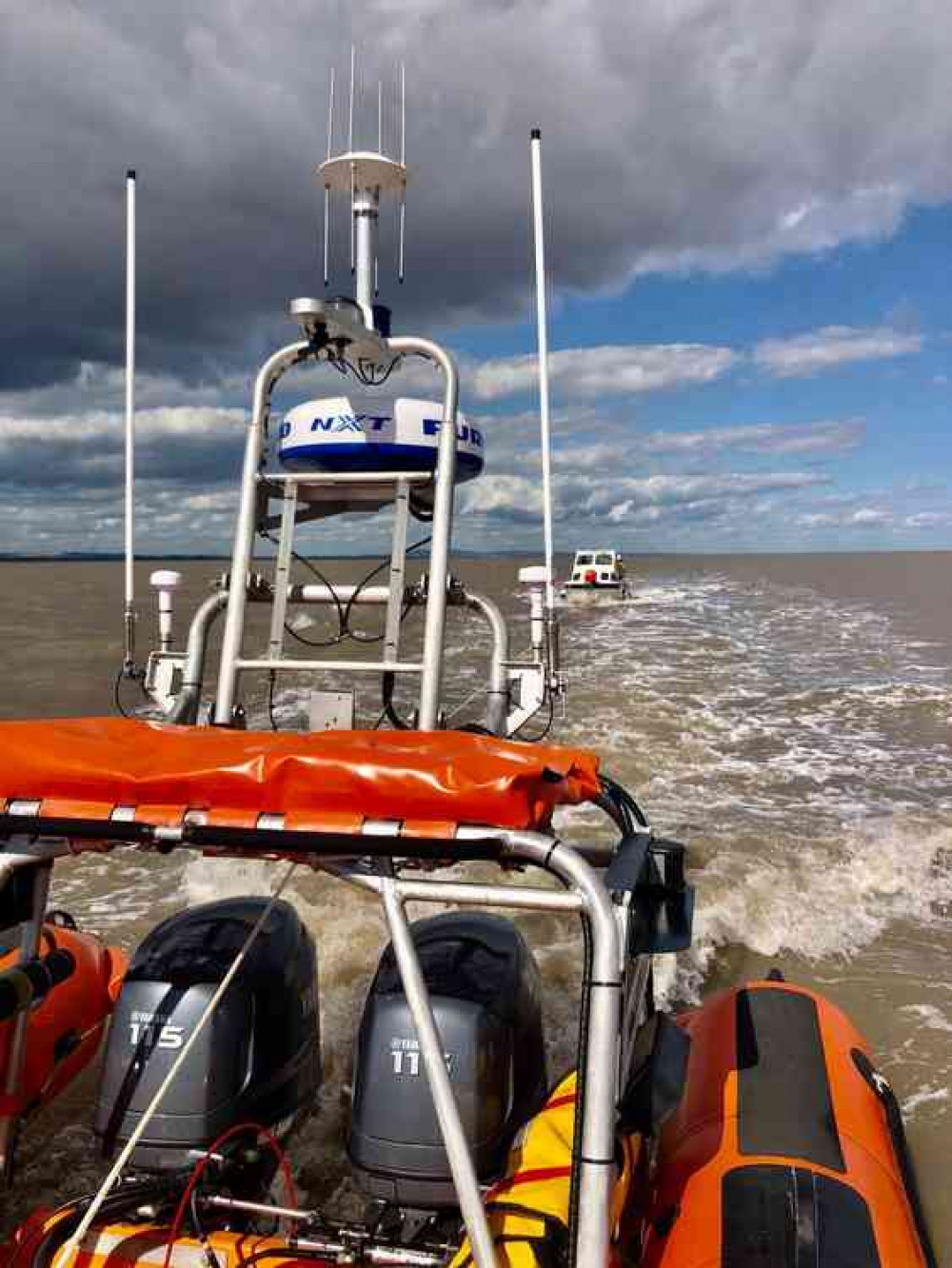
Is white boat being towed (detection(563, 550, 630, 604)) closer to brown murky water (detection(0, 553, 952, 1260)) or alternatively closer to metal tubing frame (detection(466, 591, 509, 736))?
brown murky water (detection(0, 553, 952, 1260))

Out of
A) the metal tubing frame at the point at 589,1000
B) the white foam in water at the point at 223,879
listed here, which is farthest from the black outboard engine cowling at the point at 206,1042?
the white foam in water at the point at 223,879

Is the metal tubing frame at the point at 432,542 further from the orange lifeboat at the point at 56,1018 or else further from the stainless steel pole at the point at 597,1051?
the stainless steel pole at the point at 597,1051

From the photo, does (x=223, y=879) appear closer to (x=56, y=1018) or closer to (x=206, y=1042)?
(x=56, y=1018)

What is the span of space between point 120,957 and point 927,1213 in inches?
150

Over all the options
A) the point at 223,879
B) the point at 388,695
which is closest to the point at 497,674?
the point at 388,695

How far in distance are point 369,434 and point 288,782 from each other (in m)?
2.48

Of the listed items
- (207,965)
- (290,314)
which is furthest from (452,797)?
(290,314)

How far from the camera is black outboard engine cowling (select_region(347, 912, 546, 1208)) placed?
8.82 feet

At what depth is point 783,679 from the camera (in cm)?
1791

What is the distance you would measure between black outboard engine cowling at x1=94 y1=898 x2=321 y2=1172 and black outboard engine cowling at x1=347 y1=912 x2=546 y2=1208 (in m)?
0.34

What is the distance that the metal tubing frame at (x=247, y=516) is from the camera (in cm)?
378

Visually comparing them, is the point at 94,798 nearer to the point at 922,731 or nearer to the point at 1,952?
the point at 1,952

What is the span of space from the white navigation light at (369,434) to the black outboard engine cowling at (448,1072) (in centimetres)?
213

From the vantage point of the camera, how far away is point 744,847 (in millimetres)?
8516
